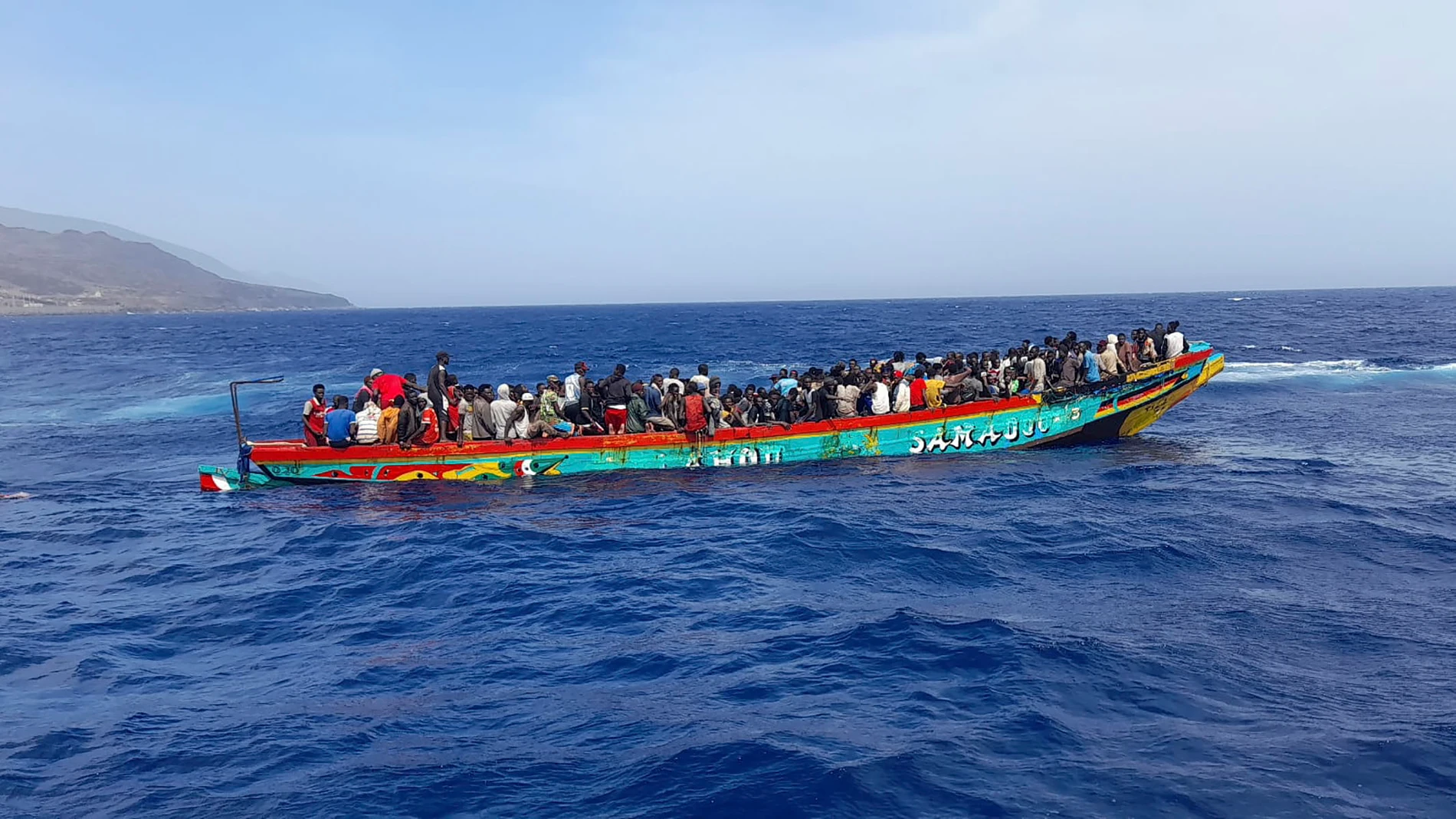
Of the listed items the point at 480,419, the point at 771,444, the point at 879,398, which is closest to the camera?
the point at 480,419

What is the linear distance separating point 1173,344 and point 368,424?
17627mm

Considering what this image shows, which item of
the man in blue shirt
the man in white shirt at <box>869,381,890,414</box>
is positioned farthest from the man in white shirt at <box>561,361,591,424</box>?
the man in blue shirt

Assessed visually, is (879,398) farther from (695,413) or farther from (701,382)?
(695,413)

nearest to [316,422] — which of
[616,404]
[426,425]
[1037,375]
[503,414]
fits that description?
[426,425]

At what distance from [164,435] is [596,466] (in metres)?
17.5

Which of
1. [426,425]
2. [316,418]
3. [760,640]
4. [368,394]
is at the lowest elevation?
[760,640]

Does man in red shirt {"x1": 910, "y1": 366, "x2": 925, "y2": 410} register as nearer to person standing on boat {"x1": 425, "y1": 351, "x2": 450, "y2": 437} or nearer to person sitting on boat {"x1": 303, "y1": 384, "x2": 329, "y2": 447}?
person standing on boat {"x1": 425, "y1": 351, "x2": 450, "y2": 437}

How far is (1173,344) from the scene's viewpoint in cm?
2058

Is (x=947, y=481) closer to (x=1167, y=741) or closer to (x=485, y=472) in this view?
(x=485, y=472)

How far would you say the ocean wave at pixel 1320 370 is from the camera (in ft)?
116

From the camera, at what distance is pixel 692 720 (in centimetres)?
817

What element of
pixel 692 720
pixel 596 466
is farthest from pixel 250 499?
pixel 692 720

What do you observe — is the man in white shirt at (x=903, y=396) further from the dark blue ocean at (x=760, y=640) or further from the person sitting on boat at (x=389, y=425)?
the person sitting on boat at (x=389, y=425)

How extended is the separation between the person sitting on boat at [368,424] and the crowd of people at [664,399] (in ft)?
0.07
